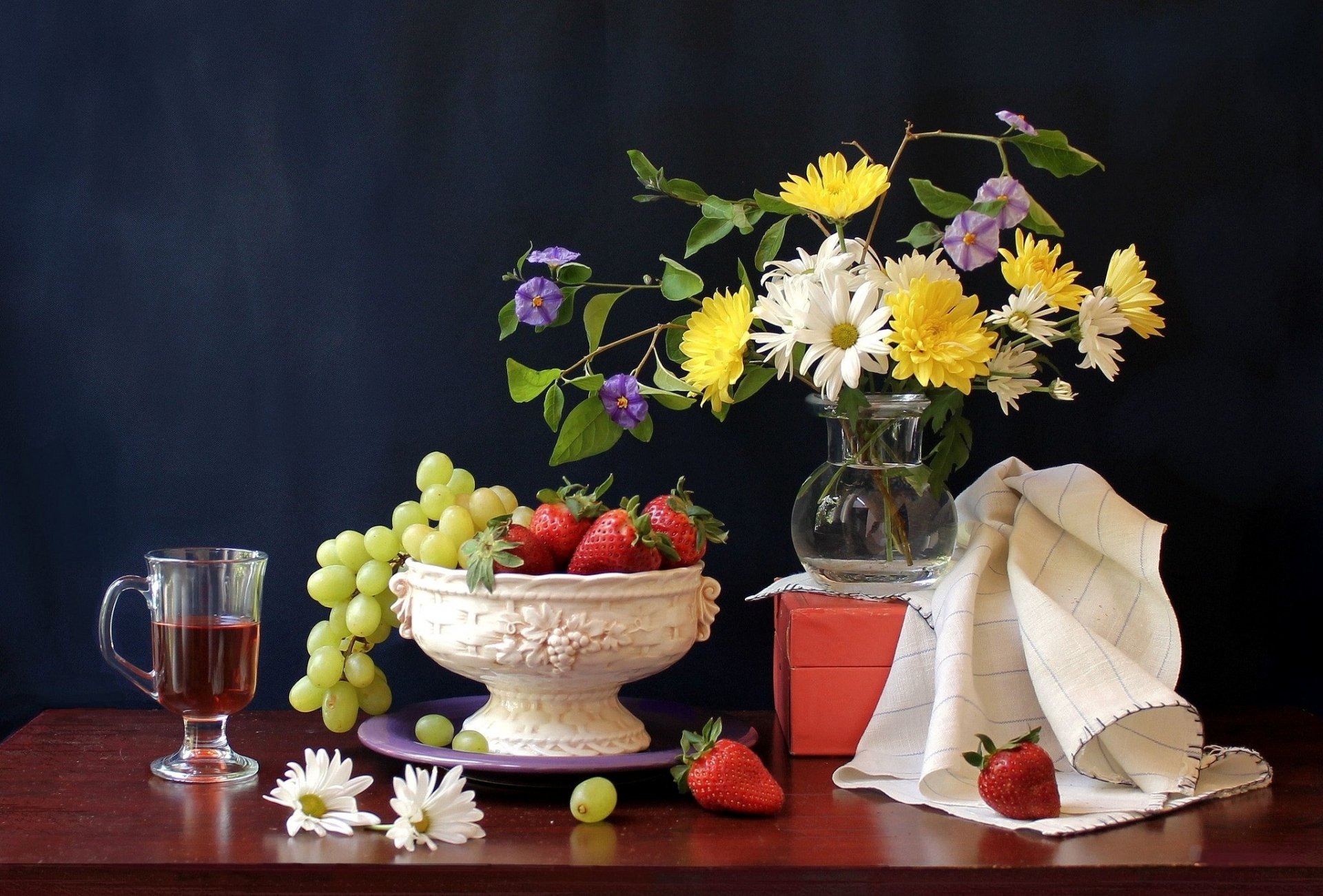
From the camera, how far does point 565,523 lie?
1091 millimetres

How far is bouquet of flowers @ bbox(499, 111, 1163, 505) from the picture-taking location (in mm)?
1102

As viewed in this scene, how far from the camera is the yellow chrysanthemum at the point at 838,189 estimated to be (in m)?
1.16

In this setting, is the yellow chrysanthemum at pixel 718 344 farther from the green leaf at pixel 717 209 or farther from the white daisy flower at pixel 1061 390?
the white daisy flower at pixel 1061 390

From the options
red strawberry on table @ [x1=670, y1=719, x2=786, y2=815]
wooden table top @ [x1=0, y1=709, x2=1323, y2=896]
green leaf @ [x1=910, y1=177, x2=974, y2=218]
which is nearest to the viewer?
wooden table top @ [x1=0, y1=709, x2=1323, y2=896]

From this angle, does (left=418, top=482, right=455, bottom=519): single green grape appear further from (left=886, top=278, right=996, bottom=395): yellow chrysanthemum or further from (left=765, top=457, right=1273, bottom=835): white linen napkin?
(left=886, top=278, right=996, bottom=395): yellow chrysanthemum

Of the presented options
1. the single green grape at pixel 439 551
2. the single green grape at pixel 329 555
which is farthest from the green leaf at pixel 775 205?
the single green grape at pixel 329 555

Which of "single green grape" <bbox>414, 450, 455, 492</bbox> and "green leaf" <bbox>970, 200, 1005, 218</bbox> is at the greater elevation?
"green leaf" <bbox>970, 200, 1005, 218</bbox>

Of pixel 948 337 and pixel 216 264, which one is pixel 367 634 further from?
pixel 948 337

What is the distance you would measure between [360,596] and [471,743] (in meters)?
0.24

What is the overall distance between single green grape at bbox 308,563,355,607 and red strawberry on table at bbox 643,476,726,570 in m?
0.34

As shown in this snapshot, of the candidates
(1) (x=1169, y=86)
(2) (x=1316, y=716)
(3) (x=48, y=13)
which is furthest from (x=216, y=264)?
(2) (x=1316, y=716)

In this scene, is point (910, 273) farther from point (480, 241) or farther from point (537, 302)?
point (480, 241)

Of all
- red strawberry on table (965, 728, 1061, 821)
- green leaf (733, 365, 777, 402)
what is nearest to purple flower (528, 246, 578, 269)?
green leaf (733, 365, 777, 402)

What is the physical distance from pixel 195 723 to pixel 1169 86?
1.27 m
